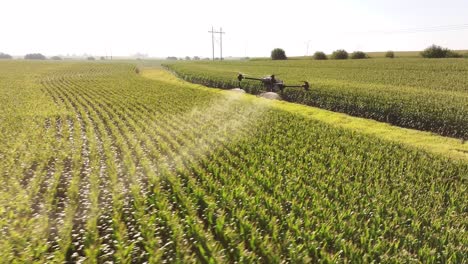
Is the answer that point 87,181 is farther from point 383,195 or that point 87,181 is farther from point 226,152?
point 383,195

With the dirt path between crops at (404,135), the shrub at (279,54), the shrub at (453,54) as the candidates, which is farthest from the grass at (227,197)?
the shrub at (279,54)

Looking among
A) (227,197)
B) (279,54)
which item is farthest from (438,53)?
(227,197)

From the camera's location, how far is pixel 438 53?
2383 inches

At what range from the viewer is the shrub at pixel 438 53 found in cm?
5922

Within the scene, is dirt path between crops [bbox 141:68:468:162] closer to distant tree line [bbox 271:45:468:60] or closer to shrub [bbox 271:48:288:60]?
distant tree line [bbox 271:45:468:60]

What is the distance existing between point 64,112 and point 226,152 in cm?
1473

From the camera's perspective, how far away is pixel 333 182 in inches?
353

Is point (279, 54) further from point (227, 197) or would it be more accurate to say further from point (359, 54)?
point (227, 197)

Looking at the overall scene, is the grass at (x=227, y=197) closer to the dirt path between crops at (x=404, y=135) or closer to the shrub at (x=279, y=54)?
the dirt path between crops at (x=404, y=135)

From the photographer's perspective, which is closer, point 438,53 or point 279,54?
point 438,53

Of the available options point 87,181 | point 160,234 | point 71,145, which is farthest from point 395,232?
point 71,145

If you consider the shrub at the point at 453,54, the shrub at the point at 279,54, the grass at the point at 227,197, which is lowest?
the grass at the point at 227,197

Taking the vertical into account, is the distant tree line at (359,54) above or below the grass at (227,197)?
above

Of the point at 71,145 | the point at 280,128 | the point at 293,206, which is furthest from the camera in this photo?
the point at 280,128
